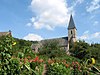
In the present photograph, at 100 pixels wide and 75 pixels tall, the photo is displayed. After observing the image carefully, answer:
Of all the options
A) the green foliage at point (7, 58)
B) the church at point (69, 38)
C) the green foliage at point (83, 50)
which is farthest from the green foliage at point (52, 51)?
the green foliage at point (7, 58)

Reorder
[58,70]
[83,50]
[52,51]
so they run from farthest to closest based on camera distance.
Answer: [83,50], [52,51], [58,70]

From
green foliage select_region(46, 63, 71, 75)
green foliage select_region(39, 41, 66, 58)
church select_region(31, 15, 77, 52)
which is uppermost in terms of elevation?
church select_region(31, 15, 77, 52)

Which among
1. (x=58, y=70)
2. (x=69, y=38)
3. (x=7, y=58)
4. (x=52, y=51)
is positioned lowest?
(x=58, y=70)

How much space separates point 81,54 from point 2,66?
54.8 metres

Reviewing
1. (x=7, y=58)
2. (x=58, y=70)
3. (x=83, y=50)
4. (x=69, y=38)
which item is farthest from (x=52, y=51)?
(x=69, y=38)

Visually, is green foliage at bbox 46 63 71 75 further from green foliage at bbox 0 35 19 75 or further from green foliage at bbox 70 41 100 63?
green foliage at bbox 70 41 100 63

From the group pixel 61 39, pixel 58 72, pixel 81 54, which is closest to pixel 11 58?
pixel 58 72

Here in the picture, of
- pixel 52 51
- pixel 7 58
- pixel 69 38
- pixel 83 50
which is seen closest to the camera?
pixel 7 58

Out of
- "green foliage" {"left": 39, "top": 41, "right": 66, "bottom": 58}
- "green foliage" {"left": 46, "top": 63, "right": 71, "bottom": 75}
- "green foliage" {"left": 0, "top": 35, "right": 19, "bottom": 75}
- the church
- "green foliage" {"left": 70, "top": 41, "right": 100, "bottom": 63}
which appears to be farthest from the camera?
the church

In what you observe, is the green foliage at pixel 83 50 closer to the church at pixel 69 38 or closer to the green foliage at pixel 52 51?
the green foliage at pixel 52 51

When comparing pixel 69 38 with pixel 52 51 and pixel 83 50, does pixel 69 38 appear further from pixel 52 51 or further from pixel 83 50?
pixel 52 51

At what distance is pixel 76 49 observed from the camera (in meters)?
65.2

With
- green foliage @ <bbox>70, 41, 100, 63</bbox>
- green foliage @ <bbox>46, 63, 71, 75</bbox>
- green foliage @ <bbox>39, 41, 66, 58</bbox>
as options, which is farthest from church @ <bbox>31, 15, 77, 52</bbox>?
green foliage @ <bbox>46, 63, 71, 75</bbox>

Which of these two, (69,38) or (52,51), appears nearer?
(52,51)
